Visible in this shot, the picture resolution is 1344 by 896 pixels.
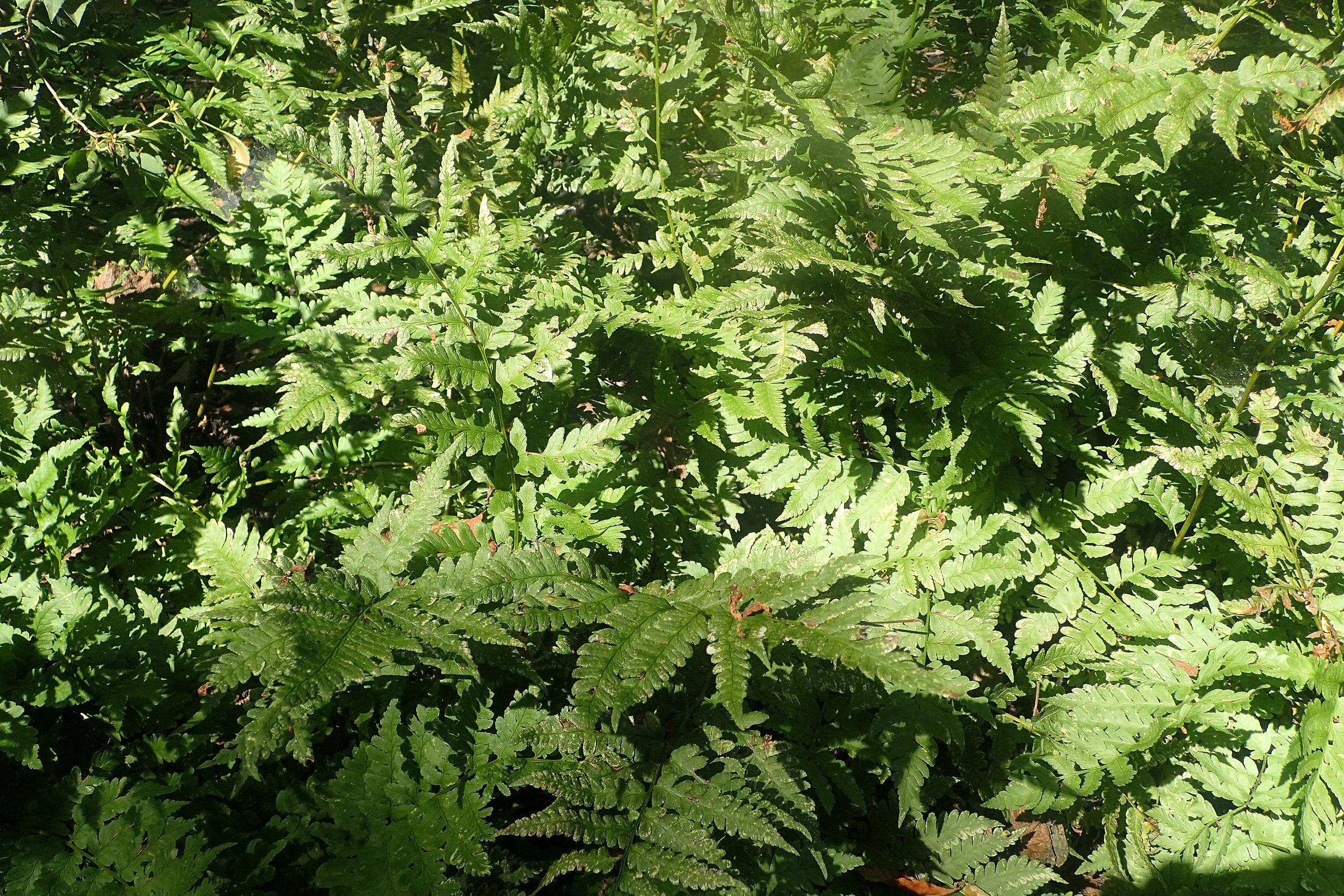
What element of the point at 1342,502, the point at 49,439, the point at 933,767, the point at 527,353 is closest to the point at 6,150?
the point at 49,439

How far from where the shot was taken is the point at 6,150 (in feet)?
9.36

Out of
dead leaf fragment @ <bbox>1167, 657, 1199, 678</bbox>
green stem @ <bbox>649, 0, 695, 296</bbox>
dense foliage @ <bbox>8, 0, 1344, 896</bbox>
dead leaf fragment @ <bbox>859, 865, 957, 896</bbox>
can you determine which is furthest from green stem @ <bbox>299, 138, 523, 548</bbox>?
dead leaf fragment @ <bbox>1167, 657, 1199, 678</bbox>

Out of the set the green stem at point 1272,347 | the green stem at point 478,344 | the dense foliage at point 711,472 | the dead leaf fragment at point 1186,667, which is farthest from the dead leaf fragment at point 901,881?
the green stem at point 478,344

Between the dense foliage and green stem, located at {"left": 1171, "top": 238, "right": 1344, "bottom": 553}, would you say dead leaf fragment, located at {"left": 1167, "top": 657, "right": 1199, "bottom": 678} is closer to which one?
the dense foliage

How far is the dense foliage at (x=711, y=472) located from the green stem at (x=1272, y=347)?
2 cm

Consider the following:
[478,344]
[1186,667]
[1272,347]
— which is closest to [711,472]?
[478,344]

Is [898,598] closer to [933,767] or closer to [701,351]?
[933,767]

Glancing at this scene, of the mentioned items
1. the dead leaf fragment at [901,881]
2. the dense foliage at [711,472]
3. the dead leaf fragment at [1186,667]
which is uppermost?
the dense foliage at [711,472]

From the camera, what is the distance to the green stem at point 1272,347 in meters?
2.19

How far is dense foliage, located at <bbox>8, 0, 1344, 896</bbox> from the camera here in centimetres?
181

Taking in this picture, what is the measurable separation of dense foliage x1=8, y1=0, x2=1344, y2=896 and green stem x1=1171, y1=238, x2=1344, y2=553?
2cm

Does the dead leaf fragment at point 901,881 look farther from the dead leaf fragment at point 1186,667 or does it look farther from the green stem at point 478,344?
Answer: the green stem at point 478,344

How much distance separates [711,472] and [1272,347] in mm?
1545

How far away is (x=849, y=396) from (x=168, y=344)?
8.62 ft
